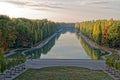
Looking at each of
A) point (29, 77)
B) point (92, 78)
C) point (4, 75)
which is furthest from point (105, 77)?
point (4, 75)

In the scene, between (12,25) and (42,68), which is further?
(12,25)

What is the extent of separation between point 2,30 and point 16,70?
26696mm

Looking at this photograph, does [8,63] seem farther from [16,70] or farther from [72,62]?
[72,62]

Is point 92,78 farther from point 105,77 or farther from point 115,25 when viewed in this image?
point 115,25

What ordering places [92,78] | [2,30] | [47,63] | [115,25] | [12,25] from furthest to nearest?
[115,25]
[12,25]
[2,30]
[47,63]
[92,78]

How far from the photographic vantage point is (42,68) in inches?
1747

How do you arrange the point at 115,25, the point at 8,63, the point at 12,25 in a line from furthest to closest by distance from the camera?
the point at 115,25, the point at 12,25, the point at 8,63

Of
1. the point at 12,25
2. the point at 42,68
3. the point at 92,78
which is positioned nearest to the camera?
the point at 92,78

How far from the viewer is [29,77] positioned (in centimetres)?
3578

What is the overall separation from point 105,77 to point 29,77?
9.60 metres

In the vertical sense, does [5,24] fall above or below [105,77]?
above

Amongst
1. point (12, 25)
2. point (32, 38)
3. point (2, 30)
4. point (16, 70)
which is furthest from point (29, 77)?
point (32, 38)

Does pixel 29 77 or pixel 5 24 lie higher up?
pixel 5 24

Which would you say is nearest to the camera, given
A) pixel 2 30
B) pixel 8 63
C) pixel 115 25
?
pixel 8 63
